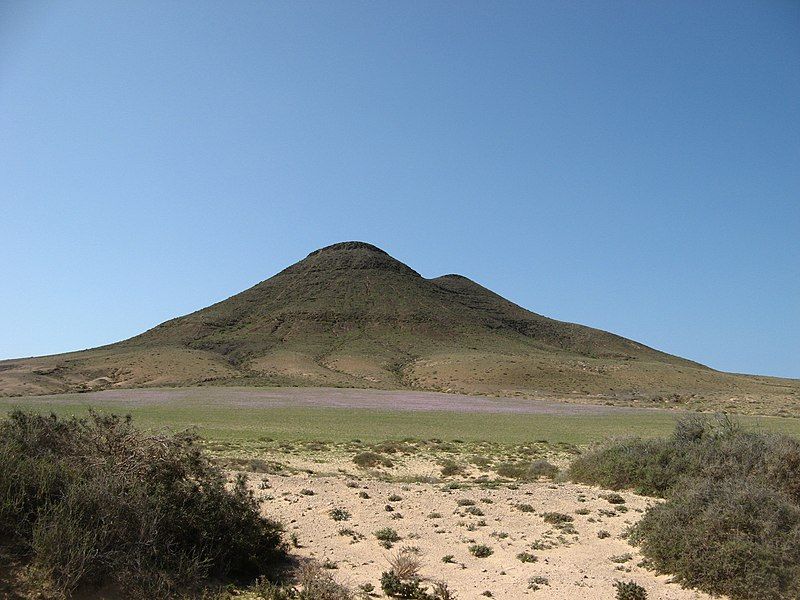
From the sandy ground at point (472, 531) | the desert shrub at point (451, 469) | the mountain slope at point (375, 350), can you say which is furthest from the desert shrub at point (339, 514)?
the mountain slope at point (375, 350)

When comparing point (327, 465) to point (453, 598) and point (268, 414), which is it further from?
point (268, 414)

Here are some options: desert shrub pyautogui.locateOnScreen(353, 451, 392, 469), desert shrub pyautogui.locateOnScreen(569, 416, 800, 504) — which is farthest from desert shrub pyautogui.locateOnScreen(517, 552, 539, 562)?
desert shrub pyautogui.locateOnScreen(353, 451, 392, 469)

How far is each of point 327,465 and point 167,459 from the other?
1343 cm

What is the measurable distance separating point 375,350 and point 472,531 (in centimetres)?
10695

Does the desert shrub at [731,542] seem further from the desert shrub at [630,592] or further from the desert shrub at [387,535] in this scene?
the desert shrub at [387,535]

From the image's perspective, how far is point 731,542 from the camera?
28.0ft

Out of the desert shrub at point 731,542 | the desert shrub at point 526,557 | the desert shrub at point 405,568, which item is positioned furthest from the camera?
the desert shrub at point 526,557

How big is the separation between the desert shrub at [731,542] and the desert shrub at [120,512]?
6.35 meters

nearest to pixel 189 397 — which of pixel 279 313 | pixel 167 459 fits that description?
pixel 167 459

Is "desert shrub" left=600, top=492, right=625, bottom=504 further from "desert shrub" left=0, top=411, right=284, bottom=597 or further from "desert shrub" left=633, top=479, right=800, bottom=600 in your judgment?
"desert shrub" left=0, top=411, right=284, bottom=597

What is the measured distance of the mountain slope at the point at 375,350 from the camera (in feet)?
293

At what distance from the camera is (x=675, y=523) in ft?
31.3

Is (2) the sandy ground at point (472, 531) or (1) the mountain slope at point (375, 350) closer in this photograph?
(2) the sandy ground at point (472, 531)

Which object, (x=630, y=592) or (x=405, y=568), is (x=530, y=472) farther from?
(x=405, y=568)
